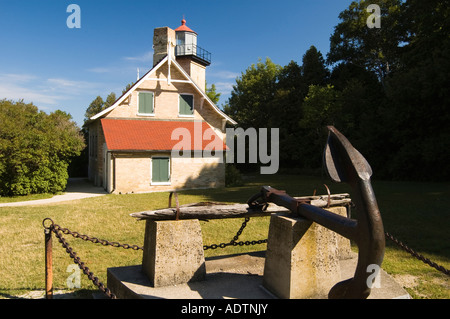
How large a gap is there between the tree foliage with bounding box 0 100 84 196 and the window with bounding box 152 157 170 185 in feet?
13.9

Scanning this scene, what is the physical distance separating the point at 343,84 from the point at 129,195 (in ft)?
88.8

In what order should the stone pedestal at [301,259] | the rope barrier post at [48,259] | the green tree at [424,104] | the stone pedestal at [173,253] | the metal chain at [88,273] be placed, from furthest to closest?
the green tree at [424,104] → the rope barrier post at [48,259] → the stone pedestal at [173,253] → the stone pedestal at [301,259] → the metal chain at [88,273]

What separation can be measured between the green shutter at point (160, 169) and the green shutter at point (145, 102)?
357 centimetres

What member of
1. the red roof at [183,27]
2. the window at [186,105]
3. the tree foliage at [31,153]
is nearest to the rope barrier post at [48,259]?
the tree foliage at [31,153]

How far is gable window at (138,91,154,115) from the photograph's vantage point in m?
20.3

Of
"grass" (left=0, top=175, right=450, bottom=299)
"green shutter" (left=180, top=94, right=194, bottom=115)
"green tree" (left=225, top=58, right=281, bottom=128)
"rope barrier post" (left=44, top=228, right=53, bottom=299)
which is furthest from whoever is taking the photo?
"green tree" (left=225, top=58, right=281, bottom=128)

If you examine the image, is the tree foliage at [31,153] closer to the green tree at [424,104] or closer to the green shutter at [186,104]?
the green shutter at [186,104]

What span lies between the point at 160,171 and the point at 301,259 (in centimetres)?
1602

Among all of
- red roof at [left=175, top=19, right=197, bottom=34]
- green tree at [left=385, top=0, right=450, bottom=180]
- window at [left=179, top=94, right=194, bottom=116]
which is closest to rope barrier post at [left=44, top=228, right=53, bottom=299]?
→ window at [left=179, top=94, right=194, bottom=116]

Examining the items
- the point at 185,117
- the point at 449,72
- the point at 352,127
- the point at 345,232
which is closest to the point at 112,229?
the point at 345,232

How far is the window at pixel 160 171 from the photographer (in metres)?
19.1

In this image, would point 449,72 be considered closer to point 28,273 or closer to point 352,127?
point 352,127

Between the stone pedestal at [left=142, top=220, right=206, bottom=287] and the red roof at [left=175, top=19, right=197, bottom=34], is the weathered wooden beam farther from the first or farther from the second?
the red roof at [left=175, top=19, right=197, bottom=34]

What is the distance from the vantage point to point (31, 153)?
635 inches
